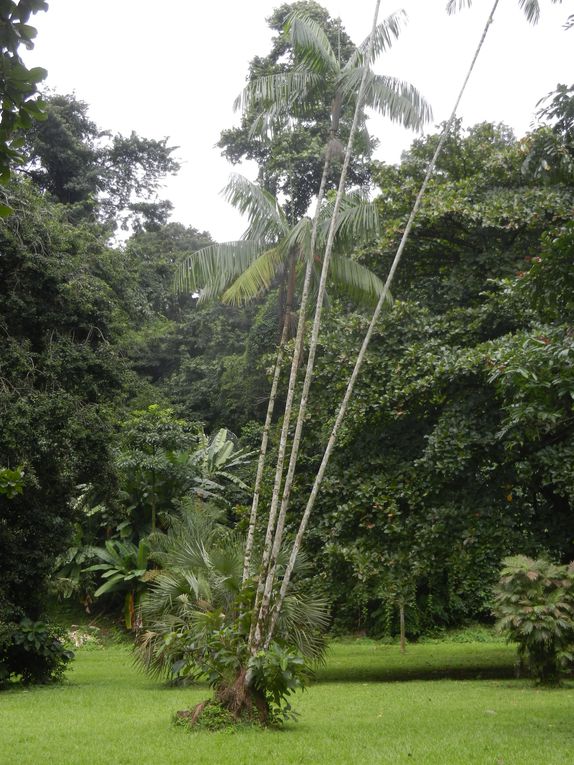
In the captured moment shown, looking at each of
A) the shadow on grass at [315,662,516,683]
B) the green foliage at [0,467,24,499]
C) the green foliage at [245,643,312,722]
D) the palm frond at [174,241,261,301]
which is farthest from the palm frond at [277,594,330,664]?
the green foliage at [0,467,24,499]

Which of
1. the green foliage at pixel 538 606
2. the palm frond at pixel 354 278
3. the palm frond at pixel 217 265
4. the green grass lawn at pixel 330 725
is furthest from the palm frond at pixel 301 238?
the green grass lawn at pixel 330 725

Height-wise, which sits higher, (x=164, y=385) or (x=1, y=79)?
(x=164, y=385)

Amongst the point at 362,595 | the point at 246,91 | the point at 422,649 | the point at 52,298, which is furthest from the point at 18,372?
the point at 422,649

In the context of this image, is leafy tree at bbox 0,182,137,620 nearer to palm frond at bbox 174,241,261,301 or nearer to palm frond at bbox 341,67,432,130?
palm frond at bbox 174,241,261,301

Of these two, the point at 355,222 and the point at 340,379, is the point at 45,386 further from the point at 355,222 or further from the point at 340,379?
the point at 355,222

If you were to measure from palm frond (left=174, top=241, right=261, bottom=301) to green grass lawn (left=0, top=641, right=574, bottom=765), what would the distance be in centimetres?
579

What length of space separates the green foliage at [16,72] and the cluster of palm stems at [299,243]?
→ 16.4 feet

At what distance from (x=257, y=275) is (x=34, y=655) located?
6576 millimetres

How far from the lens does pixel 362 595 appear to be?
13.2 m

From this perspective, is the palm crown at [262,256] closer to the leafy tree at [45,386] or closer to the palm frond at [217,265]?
the palm frond at [217,265]

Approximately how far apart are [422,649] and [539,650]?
27.6 ft

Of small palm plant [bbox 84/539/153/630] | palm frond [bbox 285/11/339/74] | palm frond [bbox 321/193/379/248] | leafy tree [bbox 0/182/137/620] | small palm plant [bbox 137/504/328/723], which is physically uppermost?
palm frond [bbox 285/11/339/74]

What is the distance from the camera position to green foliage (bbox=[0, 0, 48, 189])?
3.13m

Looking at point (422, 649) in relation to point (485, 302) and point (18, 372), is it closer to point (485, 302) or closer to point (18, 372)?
point (485, 302)
